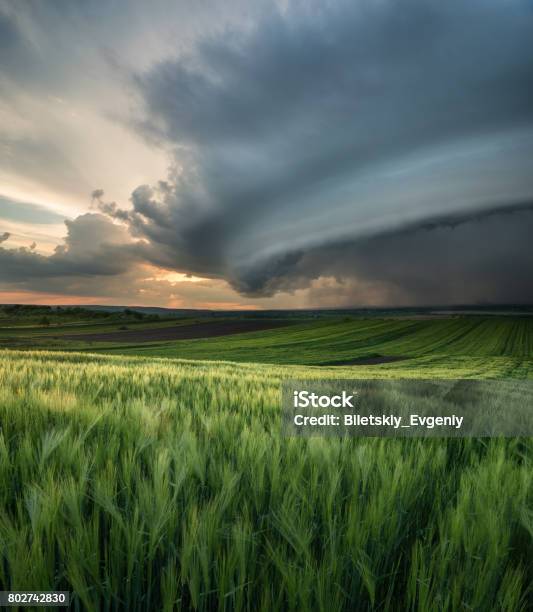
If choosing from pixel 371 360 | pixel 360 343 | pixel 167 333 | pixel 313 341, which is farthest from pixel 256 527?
pixel 167 333

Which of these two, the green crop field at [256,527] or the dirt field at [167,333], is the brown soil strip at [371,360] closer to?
the dirt field at [167,333]

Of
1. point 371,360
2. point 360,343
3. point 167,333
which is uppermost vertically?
point 167,333

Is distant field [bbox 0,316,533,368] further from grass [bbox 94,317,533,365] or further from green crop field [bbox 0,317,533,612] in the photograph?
green crop field [bbox 0,317,533,612]

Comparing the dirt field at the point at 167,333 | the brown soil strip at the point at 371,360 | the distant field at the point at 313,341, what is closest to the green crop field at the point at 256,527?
the distant field at the point at 313,341

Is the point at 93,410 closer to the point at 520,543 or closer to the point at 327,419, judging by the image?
the point at 327,419

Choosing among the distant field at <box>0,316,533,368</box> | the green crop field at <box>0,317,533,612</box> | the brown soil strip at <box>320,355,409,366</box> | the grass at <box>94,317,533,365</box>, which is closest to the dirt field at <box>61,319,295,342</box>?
the distant field at <box>0,316,533,368</box>

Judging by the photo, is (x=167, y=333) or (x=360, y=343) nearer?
(x=360, y=343)

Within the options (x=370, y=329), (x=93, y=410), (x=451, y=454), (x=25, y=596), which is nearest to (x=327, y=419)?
(x=451, y=454)

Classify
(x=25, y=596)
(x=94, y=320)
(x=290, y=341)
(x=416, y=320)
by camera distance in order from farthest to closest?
(x=416, y=320), (x=94, y=320), (x=290, y=341), (x=25, y=596)

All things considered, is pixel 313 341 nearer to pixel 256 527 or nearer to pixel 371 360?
pixel 371 360

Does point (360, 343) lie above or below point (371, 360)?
above

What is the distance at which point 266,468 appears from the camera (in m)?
1.47

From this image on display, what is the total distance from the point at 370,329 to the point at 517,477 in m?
97.7

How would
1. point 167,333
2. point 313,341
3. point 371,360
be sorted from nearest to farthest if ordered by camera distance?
point 371,360 → point 313,341 → point 167,333
